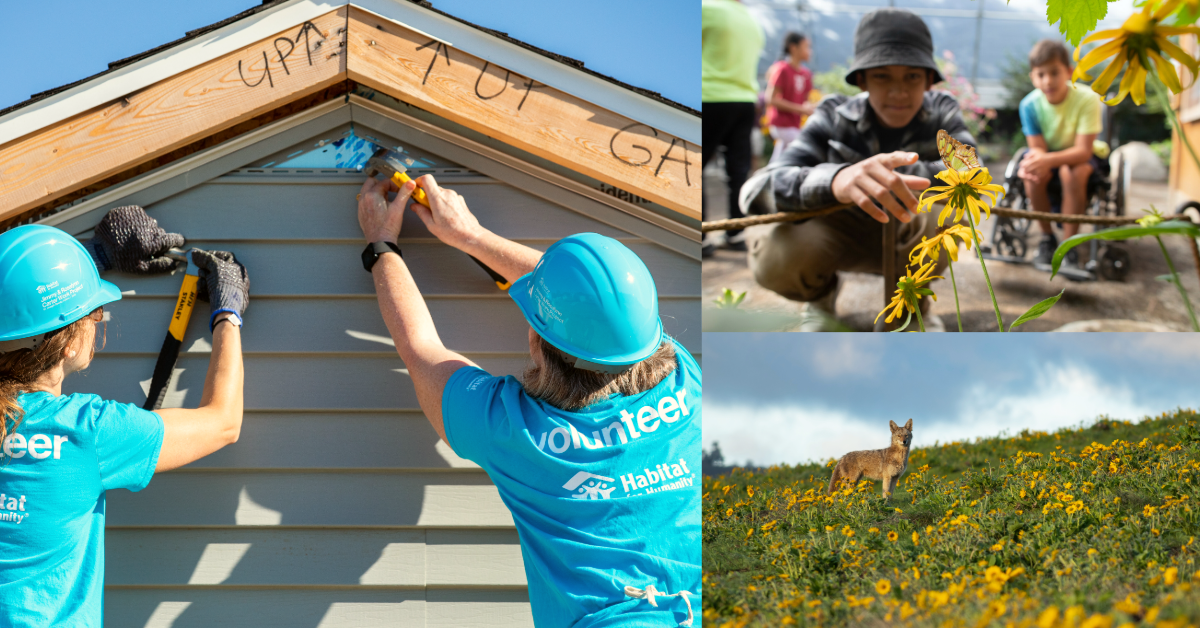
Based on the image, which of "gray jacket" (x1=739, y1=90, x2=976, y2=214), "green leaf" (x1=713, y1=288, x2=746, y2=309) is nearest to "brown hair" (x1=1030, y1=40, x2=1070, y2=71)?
"gray jacket" (x1=739, y1=90, x2=976, y2=214)

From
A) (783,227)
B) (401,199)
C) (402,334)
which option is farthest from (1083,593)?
(401,199)

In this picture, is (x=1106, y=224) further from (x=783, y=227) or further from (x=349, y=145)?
(x=349, y=145)

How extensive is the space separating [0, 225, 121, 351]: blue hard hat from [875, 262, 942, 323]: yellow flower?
6.07 ft

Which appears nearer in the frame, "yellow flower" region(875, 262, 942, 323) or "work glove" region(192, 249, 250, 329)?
"yellow flower" region(875, 262, 942, 323)

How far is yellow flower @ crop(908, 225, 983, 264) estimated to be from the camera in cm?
95

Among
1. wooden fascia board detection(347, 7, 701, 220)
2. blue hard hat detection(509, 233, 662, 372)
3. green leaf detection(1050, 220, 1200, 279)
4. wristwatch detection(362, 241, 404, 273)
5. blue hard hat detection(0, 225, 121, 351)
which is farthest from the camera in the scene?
wristwatch detection(362, 241, 404, 273)

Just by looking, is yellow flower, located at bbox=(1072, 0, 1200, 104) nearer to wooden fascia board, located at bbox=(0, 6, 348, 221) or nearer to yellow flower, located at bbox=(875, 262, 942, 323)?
yellow flower, located at bbox=(875, 262, 942, 323)

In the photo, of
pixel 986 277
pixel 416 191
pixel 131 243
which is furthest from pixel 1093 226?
pixel 131 243

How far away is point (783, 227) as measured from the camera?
3.44 ft

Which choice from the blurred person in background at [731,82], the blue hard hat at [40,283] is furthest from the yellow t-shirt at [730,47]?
the blue hard hat at [40,283]

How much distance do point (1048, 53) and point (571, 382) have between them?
1066mm

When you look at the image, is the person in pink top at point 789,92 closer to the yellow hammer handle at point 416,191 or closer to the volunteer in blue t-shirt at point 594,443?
Answer: the volunteer in blue t-shirt at point 594,443

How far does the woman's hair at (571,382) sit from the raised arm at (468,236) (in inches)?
14.5

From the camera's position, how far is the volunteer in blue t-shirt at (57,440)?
1549mm
